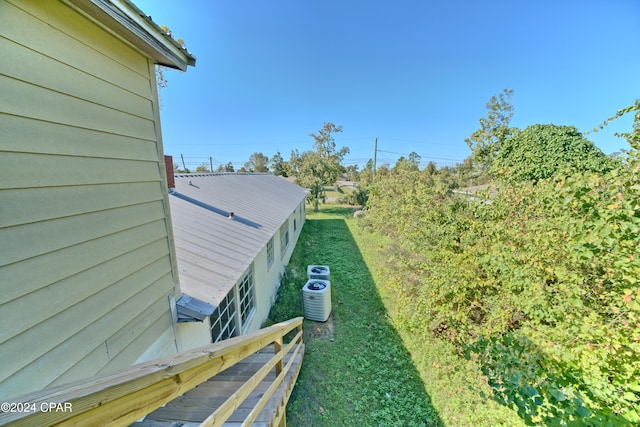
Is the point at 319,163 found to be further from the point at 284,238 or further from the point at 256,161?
the point at 256,161

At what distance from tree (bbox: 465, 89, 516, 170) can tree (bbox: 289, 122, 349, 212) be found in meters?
11.5

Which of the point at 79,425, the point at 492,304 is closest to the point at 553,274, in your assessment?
the point at 492,304

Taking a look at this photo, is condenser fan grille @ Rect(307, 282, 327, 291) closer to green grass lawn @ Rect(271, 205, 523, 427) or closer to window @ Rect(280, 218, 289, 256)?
green grass lawn @ Rect(271, 205, 523, 427)

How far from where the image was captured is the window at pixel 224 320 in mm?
3885

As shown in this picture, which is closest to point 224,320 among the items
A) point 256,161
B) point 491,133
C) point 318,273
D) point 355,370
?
point 355,370

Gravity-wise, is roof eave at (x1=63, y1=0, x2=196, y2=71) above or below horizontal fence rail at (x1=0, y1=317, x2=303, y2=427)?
above

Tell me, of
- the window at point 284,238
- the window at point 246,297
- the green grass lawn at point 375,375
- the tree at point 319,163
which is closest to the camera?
the green grass lawn at point 375,375

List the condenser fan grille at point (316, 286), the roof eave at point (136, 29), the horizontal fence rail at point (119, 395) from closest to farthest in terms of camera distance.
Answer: the horizontal fence rail at point (119, 395), the roof eave at point (136, 29), the condenser fan grille at point (316, 286)

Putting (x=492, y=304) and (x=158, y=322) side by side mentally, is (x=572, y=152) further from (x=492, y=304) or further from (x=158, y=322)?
(x=158, y=322)

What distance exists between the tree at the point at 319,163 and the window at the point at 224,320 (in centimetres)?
1805

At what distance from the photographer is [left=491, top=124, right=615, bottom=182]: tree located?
9.23 m

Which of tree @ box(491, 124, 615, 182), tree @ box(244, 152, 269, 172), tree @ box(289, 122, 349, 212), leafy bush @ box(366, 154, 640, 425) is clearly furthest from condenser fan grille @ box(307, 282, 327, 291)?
tree @ box(244, 152, 269, 172)

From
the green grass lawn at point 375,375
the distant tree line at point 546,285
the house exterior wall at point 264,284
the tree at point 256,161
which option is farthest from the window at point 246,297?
Answer: the tree at point 256,161

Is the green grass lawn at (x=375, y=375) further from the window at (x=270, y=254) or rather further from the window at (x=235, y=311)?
the window at (x=235, y=311)
